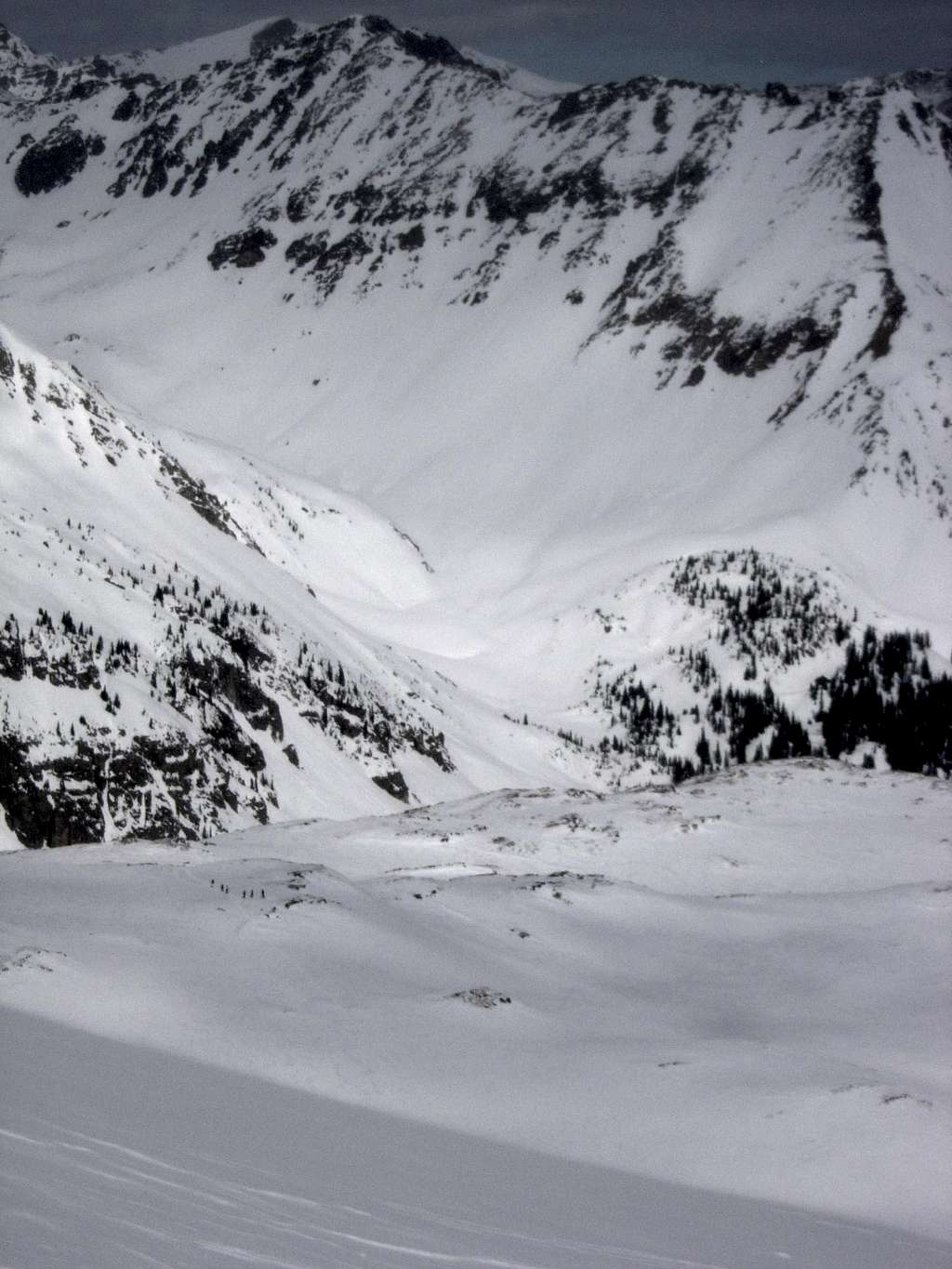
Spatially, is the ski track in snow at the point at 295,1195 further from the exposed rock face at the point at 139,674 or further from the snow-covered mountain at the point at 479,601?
the snow-covered mountain at the point at 479,601

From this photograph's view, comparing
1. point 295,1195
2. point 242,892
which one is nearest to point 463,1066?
point 295,1195

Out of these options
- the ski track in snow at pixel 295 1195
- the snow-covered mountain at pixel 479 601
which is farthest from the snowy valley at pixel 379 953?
the snow-covered mountain at pixel 479 601

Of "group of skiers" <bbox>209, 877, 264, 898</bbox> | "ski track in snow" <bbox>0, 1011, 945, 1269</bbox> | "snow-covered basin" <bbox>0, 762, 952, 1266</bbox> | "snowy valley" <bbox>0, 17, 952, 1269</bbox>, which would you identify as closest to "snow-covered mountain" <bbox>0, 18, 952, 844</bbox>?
"snowy valley" <bbox>0, 17, 952, 1269</bbox>

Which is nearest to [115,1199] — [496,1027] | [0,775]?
[496,1027]

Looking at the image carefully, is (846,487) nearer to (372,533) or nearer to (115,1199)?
(372,533)

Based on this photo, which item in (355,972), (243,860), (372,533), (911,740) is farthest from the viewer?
(372,533)

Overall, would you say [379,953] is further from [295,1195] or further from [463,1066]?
[295,1195]

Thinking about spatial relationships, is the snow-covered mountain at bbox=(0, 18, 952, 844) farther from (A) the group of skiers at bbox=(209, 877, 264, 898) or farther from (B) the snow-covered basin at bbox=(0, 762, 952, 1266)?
(B) the snow-covered basin at bbox=(0, 762, 952, 1266)

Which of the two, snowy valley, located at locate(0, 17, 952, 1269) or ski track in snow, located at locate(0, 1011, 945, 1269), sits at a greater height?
snowy valley, located at locate(0, 17, 952, 1269)

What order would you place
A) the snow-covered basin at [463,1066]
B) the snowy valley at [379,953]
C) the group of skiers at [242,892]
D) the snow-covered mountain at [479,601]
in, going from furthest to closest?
the snow-covered mountain at [479,601]
the group of skiers at [242,892]
the snowy valley at [379,953]
the snow-covered basin at [463,1066]
